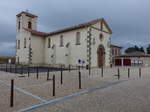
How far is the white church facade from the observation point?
62.0 ft

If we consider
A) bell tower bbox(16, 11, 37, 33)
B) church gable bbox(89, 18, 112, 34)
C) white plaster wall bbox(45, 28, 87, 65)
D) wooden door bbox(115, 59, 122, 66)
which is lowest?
wooden door bbox(115, 59, 122, 66)

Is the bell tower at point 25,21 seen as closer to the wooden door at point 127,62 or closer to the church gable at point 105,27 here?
the church gable at point 105,27

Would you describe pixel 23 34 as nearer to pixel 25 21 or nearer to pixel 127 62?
pixel 25 21

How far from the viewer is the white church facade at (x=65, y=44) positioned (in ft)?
62.0

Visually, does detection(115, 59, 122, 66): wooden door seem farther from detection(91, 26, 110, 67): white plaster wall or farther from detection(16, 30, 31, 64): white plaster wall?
detection(16, 30, 31, 64): white plaster wall

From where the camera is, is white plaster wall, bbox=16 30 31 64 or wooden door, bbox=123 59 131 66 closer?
white plaster wall, bbox=16 30 31 64

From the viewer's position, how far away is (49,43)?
24484 millimetres

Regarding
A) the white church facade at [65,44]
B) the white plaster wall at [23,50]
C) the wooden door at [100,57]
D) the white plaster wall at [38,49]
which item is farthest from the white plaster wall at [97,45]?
the white plaster wall at [23,50]

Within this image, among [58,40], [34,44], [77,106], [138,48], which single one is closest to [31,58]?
[34,44]

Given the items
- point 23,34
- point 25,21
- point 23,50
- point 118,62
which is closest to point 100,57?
point 118,62

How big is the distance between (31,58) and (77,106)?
20565 mm

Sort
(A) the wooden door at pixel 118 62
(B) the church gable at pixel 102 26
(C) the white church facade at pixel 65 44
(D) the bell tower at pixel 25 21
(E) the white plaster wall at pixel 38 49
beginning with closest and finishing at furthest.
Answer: (C) the white church facade at pixel 65 44
(B) the church gable at pixel 102 26
(E) the white plaster wall at pixel 38 49
(D) the bell tower at pixel 25 21
(A) the wooden door at pixel 118 62

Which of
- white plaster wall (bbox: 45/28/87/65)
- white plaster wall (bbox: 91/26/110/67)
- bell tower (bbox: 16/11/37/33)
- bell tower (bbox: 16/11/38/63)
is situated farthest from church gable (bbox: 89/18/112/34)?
bell tower (bbox: 16/11/37/33)

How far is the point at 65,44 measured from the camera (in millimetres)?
21359
